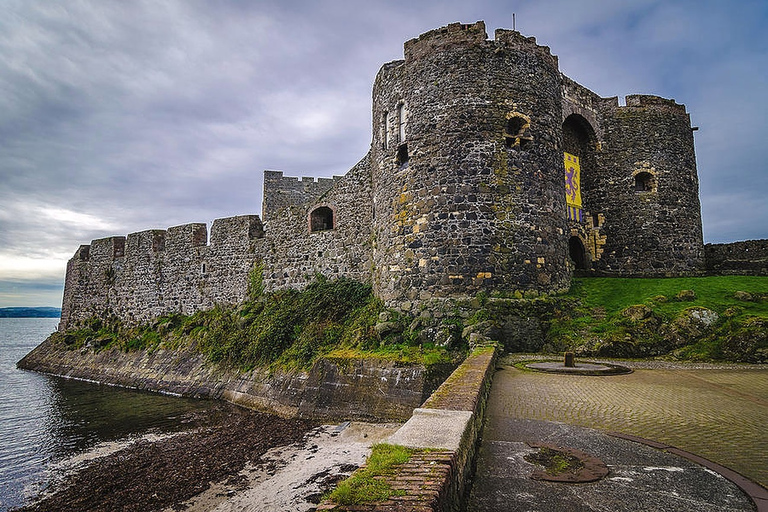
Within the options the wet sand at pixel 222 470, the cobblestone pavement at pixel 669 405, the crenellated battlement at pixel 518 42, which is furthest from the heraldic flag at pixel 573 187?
the wet sand at pixel 222 470

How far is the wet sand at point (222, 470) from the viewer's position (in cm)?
745

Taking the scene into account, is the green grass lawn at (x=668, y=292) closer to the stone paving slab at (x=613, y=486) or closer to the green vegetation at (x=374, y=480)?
the stone paving slab at (x=613, y=486)

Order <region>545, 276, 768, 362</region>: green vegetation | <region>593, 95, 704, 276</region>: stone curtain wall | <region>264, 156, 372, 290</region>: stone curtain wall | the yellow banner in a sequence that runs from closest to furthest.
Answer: <region>545, 276, 768, 362</region>: green vegetation → <region>264, 156, 372, 290</region>: stone curtain wall → the yellow banner → <region>593, 95, 704, 276</region>: stone curtain wall

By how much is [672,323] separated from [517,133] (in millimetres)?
6494

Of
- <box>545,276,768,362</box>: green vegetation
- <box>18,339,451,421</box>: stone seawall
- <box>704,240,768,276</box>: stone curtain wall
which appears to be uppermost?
<box>704,240,768,276</box>: stone curtain wall

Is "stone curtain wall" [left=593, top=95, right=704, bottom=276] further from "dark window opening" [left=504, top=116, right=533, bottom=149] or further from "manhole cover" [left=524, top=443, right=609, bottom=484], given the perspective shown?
"manhole cover" [left=524, top=443, right=609, bottom=484]

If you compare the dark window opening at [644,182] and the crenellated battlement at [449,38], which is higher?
the crenellated battlement at [449,38]

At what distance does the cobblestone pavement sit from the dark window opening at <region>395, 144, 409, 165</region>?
299 inches

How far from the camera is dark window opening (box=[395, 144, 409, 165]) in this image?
14.5 metres

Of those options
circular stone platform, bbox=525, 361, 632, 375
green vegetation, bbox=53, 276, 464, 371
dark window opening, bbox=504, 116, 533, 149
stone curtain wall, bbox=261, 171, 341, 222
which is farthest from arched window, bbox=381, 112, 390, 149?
stone curtain wall, bbox=261, 171, 341, 222

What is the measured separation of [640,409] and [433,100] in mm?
10262

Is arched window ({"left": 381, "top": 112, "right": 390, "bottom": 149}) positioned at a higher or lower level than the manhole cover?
higher

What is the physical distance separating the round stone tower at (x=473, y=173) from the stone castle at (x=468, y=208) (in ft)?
0.13

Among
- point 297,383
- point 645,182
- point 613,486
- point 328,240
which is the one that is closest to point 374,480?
point 613,486
